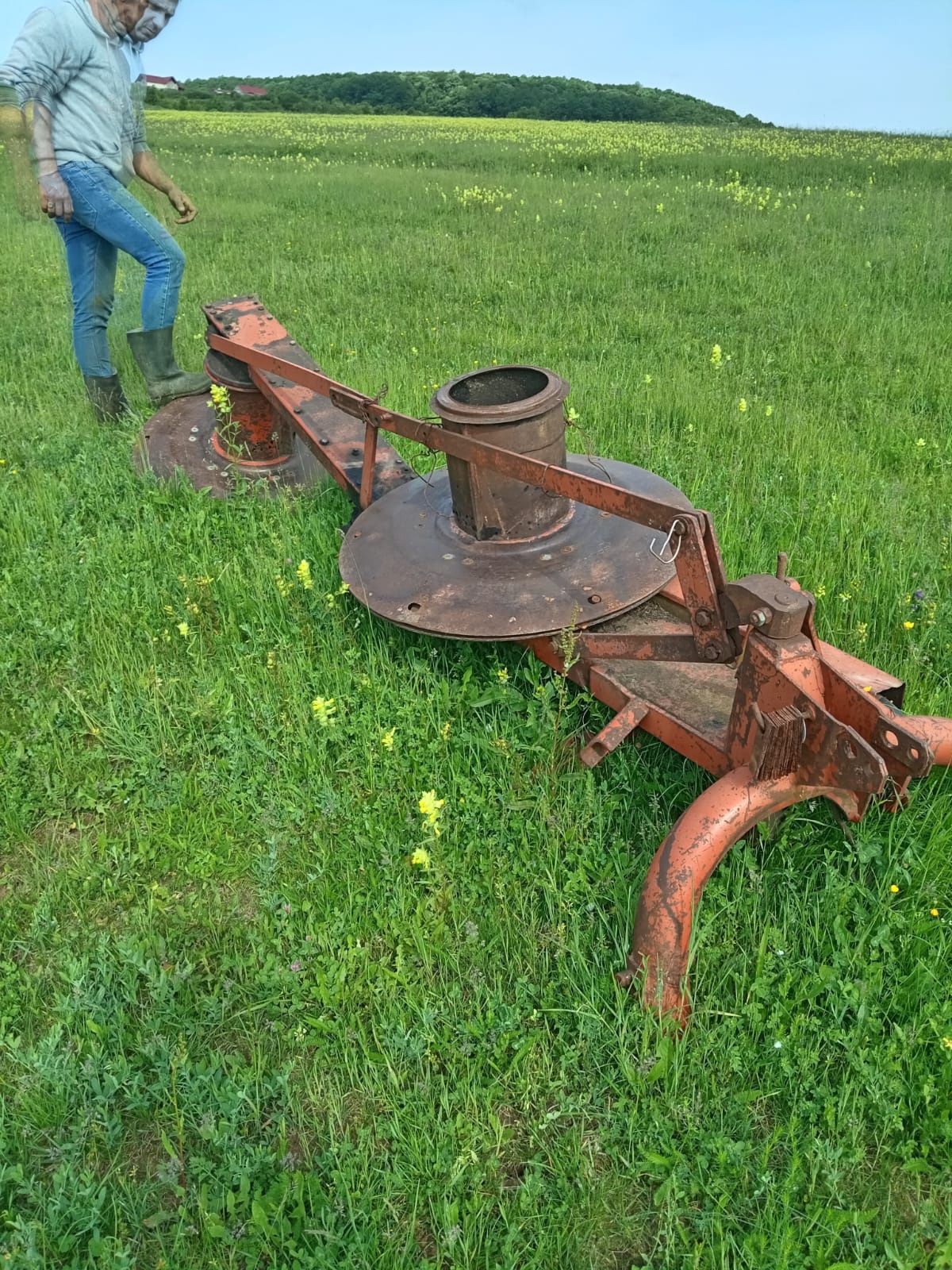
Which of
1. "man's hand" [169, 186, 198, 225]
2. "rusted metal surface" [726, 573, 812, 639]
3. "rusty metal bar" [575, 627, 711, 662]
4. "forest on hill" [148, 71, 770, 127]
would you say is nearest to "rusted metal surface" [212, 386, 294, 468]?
"man's hand" [169, 186, 198, 225]

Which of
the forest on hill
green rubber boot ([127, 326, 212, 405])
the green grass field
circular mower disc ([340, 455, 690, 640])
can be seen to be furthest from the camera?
the forest on hill

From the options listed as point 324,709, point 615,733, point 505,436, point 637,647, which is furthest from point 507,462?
point 324,709

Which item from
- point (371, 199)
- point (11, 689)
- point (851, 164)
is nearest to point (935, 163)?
point (851, 164)

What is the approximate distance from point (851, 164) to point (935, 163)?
1.20 metres

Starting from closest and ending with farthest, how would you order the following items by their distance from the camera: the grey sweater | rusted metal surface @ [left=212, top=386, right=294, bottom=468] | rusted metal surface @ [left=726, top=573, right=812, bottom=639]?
1. rusted metal surface @ [left=726, top=573, right=812, bottom=639]
2. the grey sweater
3. rusted metal surface @ [left=212, top=386, right=294, bottom=468]

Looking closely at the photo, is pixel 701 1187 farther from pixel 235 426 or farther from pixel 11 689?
pixel 235 426

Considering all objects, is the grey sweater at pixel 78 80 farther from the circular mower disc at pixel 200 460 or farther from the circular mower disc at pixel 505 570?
the circular mower disc at pixel 505 570

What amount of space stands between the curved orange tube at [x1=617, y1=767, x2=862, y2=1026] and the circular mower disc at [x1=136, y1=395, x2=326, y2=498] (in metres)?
2.99

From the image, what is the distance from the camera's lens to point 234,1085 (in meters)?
1.97

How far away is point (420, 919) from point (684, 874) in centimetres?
73

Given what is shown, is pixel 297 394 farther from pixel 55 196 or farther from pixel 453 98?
pixel 453 98

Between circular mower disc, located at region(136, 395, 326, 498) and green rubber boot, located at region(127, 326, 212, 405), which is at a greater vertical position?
green rubber boot, located at region(127, 326, 212, 405)

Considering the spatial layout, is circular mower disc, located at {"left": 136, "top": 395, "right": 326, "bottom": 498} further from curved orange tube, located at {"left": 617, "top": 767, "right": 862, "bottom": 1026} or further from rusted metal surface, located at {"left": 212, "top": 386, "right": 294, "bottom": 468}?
curved orange tube, located at {"left": 617, "top": 767, "right": 862, "bottom": 1026}

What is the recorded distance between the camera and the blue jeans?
4.64 m
